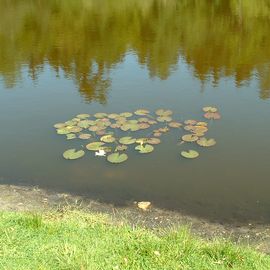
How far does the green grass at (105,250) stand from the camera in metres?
5.26

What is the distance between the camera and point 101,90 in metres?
14.8

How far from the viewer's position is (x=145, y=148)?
10.0m

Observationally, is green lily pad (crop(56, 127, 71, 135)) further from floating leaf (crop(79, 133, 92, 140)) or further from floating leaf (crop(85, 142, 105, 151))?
floating leaf (crop(85, 142, 105, 151))

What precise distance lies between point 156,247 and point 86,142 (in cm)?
529

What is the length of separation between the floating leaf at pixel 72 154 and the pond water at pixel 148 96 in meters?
0.15

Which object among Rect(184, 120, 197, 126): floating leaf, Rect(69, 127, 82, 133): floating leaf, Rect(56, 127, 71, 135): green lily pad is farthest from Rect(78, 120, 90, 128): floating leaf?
Rect(184, 120, 197, 126): floating leaf

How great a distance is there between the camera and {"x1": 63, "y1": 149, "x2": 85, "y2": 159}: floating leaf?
9.84 metres

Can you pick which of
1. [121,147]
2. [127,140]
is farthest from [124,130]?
[121,147]

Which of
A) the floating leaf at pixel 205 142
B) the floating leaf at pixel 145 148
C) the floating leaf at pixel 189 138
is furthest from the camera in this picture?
the floating leaf at pixel 189 138

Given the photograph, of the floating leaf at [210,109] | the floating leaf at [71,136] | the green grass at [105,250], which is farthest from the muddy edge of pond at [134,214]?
the floating leaf at [210,109]

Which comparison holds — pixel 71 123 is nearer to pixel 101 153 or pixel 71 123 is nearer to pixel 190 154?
pixel 101 153

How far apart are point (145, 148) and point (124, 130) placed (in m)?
1.10

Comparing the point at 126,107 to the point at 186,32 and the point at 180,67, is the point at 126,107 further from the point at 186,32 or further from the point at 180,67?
the point at 186,32

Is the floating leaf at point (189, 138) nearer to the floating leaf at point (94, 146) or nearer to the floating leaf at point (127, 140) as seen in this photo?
the floating leaf at point (127, 140)
